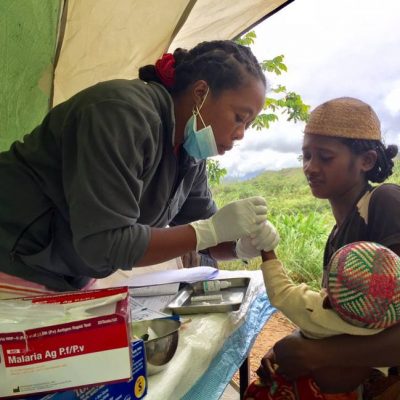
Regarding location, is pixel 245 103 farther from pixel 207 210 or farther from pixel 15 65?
pixel 15 65

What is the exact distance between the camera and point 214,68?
1.37 meters

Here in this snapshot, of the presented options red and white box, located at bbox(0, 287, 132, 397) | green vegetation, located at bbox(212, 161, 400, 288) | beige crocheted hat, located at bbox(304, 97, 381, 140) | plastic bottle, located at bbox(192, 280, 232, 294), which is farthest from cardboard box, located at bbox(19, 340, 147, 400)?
green vegetation, located at bbox(212, 161, 400, 288)

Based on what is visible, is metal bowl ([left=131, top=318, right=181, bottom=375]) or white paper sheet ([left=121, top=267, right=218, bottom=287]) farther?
white paper sheet ([left=121, top=267, right=218, bottom=287])

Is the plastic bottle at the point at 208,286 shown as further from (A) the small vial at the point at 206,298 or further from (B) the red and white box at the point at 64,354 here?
(B) the red and white box at the point at 64,354

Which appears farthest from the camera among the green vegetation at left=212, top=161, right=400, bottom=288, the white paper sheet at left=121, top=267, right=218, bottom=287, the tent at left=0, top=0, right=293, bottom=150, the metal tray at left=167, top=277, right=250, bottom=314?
the green vegetation at left=212, top=161, right=400, bottom=288

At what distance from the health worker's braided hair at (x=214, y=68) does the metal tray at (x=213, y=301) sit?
0.68m

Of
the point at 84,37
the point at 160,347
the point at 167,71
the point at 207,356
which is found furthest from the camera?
the point at 84,37

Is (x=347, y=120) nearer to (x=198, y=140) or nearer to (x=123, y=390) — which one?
(x=198, y=140)

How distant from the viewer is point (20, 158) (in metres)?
1.26

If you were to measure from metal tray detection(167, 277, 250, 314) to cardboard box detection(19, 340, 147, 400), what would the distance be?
1.61 feet

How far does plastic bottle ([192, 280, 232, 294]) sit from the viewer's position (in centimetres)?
147

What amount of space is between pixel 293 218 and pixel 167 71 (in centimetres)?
315

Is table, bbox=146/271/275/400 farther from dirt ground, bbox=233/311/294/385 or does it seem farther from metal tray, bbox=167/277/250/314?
dirt ground, bbox=233/311/294/385

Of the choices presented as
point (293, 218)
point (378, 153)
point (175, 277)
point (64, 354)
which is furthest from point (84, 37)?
point (293, 218)
